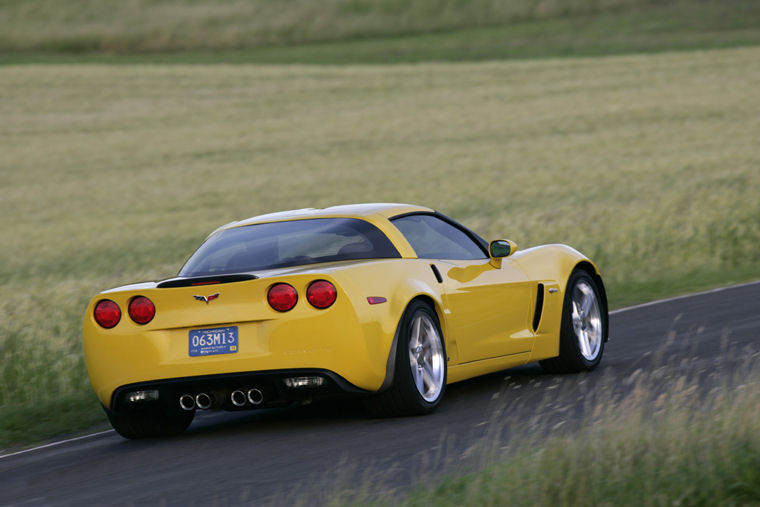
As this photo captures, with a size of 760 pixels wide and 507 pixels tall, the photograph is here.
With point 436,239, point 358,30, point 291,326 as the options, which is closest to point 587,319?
point 436,239

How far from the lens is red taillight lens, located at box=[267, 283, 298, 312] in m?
7.20

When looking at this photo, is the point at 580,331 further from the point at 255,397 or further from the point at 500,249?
the point at 255,397

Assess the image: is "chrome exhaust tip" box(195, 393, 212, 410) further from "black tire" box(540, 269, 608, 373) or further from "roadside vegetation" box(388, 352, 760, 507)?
"black tire" box(540, 269, 608, 373)

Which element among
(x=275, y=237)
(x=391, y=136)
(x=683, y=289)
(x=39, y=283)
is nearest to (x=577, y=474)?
(x=275, y=237)

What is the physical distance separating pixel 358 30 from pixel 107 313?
6438 cm

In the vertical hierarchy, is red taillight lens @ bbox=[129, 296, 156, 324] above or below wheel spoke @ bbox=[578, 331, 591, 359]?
above

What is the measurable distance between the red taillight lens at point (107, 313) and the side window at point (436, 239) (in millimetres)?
1904

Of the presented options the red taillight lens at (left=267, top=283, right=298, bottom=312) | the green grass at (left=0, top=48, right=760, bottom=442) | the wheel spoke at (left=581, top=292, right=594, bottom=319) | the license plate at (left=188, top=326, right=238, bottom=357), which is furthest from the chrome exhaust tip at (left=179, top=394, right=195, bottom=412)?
the wheel spoke at (left=581, top=292, right=594, bottom=319)

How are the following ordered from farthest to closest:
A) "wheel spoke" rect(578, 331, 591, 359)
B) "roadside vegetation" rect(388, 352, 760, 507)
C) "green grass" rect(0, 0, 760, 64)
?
1. "green grass" rect(0, 0, 760, 64)
2. "wheel spoke" rect(578, 331, 591, 359)
3. "roadside vegetation" rect(388, 352, 760, 507)

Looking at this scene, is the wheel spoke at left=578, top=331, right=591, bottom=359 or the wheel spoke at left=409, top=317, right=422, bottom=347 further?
the wheel spoke at left=578, top=331, right=591, bottom=359

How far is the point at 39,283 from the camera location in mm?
18344

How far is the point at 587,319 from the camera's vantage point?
9414mm

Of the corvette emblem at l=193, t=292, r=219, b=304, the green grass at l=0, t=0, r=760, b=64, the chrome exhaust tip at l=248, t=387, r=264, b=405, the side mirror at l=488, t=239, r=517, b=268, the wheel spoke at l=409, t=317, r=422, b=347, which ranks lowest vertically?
the chrome exhaust tip at l=248, t=387, r=264, b=405

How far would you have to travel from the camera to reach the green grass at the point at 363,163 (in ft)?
57.1
